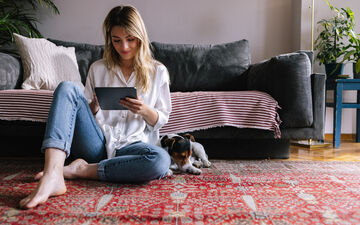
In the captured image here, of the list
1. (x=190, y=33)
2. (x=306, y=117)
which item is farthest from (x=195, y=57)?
(x=306, y=117)

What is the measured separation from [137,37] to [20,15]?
1.97m

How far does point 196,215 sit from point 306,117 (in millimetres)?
1205

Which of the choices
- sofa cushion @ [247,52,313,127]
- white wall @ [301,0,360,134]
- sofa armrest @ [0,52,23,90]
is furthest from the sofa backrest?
white wall @ [301,0,360,134]

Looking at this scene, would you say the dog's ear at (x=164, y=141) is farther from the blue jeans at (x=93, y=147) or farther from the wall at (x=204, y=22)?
the wall at (x=204, y=22)

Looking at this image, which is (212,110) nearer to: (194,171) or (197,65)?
→ (194,171)

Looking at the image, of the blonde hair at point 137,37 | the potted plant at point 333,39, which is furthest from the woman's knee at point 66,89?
the potted plant at point 333,39

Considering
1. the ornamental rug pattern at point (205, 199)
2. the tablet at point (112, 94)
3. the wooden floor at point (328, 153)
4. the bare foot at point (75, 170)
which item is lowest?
the wooden floor at point (328, 153)

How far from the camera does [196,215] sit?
3.20 feet

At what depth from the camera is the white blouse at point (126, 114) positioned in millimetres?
1353

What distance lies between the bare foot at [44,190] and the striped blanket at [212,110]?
0.81 m

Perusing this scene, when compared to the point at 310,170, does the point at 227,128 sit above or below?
above

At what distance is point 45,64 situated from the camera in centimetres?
224

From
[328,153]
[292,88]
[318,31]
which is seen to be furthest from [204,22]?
[328,153]

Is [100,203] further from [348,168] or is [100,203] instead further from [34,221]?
[348,168]
